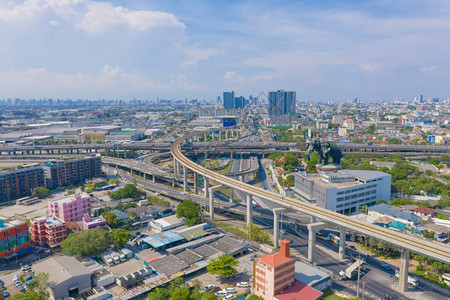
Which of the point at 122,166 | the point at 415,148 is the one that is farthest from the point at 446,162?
the point at 122,166

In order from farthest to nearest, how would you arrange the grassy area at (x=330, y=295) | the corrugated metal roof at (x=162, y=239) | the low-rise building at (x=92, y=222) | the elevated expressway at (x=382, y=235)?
the low-rise building at (x=92, y=222) < the corrugated metal roof at (x=162, y=239) < the grassy area at (x=330, y=295) < the elevated expressway at (x=382, y=235)

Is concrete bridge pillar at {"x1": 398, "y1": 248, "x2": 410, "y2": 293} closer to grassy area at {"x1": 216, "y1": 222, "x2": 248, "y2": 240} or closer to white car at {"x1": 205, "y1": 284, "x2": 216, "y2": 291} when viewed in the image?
white car at {"x1": 205, "y1": 284, "x2": 216, "y2": 291}

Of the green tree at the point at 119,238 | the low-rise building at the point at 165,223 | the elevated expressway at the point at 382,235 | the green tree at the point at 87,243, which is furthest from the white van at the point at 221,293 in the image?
the low-rise building at the point at 165,223

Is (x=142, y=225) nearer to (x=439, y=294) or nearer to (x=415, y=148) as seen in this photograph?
(x=439, y=294)

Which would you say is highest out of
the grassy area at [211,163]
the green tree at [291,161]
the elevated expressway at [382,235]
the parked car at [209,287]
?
the elevated expressway at [382,235]

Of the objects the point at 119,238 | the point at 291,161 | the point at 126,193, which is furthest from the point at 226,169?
the point at 119,238

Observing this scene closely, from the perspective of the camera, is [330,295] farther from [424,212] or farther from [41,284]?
[41,284]

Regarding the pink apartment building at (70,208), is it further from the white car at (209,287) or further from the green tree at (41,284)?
the white car at (209,287)
